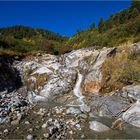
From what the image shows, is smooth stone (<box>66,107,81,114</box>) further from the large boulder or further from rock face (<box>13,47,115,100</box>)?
the large boulder

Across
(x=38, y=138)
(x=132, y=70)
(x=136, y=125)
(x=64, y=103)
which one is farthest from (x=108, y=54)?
(x=38, y=138)

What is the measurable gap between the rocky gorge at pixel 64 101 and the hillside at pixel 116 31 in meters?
12.5

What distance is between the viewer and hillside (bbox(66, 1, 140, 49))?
1677 inches

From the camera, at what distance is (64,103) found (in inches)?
832

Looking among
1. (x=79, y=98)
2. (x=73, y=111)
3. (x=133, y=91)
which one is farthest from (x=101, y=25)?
(x=73, y=111)

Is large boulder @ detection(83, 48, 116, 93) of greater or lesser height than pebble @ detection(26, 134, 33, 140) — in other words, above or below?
above

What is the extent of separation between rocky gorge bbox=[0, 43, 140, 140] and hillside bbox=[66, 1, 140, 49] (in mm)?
12528

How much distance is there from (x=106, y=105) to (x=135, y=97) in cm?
223

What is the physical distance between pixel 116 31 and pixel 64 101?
29682 mm

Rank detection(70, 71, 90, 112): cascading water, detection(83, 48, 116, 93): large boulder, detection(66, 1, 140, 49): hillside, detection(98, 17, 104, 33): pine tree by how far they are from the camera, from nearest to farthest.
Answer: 1. detection(70, 71, 90, 112): cascading water
2. detection(83, 48, 116, 93): large boulder
3. detection(66, 1, 140, 49): hillside
4. detection(98, 17, 104, 33): pine tree

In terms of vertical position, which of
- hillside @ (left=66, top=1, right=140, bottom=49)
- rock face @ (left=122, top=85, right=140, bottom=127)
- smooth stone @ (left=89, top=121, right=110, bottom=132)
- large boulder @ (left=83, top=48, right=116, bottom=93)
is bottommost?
smooth stone @ (left=89, top=121, right=110, bottom=132)

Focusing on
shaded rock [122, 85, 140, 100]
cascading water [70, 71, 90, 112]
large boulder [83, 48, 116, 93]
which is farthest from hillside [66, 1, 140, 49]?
shaded rock [122, 85, 140, 100]

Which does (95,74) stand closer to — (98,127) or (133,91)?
(133,91)

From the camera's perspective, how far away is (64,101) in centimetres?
2162
